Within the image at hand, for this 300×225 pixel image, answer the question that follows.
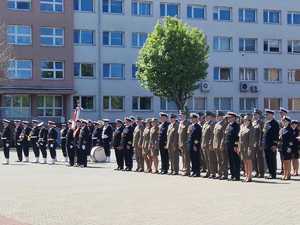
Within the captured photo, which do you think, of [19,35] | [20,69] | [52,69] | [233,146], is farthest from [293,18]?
[233,146]

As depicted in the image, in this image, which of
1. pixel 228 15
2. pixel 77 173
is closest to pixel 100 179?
pixel 77 173

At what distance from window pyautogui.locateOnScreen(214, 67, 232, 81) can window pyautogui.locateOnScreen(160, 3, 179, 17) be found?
638cm

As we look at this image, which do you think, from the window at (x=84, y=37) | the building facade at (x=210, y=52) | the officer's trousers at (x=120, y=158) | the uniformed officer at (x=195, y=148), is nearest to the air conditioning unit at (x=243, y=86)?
the building facade at (x=210, y=52)

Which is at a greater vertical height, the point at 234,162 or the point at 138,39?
the point at 138,39

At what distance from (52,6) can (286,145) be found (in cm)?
4095

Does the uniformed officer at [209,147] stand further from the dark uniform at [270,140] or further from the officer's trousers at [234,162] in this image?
the dark uniform at [270,140]

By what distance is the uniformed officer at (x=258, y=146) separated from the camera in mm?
20016

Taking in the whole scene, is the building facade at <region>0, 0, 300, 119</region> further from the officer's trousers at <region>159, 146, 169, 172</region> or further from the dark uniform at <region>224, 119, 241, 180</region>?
the dark uniform at <region>224, 119, 241, 180</region>

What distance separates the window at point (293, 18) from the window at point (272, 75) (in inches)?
201

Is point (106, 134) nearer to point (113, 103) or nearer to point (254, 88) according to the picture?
point (113, 103)

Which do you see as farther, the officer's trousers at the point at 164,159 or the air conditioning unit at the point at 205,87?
the air conditioning unit at the point at 205,87

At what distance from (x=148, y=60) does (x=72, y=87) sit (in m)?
8.70

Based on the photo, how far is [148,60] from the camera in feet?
174

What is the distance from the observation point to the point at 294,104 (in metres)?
68.5
